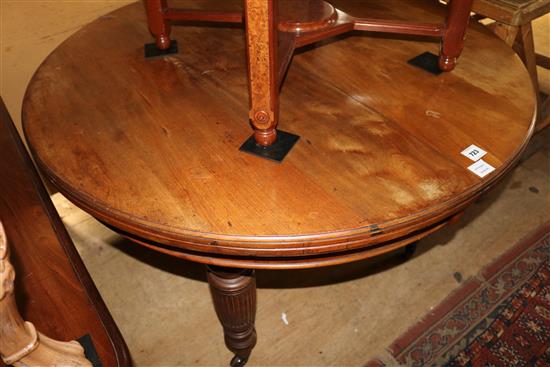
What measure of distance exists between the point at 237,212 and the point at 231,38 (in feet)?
2.05

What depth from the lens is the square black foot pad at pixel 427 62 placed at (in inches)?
Result: 38.3

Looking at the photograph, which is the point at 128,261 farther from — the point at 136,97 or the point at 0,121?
the point at 136,97

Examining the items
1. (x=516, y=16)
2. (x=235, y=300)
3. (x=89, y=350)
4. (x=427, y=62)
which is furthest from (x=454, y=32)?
(x=89, y=350)

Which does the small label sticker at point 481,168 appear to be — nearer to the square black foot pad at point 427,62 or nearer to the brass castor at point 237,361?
the square black foot pad at point 427,62

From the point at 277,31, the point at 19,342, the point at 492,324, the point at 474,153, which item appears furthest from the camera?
the point at 492,324

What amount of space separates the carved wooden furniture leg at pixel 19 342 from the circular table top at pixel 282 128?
0.19m

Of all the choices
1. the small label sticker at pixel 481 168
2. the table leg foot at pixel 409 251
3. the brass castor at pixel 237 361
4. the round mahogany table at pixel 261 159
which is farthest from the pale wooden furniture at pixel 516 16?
the brass castor at pixel 237 361

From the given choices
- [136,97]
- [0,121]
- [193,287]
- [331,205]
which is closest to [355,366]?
[193,287]

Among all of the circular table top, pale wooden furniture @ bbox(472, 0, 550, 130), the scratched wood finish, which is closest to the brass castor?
the scratched wood finish

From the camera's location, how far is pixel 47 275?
81cm

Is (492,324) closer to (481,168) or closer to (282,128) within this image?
(481,168)

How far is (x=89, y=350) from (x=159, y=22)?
72 cm

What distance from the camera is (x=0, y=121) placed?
1.13m

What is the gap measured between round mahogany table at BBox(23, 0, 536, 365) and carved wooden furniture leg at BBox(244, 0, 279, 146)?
87mm
